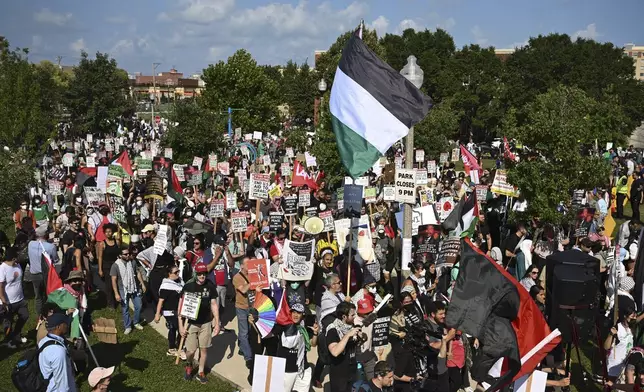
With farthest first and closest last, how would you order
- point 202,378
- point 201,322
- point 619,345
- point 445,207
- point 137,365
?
point 445,207
point 137,365
point 202,378
point 201,322
point 619,345

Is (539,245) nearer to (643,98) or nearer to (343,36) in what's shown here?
(343,36)

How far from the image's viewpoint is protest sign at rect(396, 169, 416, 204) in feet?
35.4

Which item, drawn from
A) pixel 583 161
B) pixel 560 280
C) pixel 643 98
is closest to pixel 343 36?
pixel 643 98

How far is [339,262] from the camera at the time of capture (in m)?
11.4

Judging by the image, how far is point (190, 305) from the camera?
28.8 ft

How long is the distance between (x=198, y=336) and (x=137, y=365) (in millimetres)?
1566

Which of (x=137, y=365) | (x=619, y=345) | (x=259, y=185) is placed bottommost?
(x=137, y=365)

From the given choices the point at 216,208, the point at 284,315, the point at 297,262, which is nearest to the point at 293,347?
the point at 284,315

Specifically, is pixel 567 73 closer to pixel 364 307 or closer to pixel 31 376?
pixel 364 307

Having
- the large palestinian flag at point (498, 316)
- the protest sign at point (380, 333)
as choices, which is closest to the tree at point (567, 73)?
the protest sign at point (380, 333)

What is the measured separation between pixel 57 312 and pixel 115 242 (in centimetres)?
475

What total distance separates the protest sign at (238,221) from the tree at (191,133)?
18688 millimetres

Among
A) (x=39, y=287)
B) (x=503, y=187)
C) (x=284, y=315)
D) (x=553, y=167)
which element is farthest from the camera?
(x=503, y=187)

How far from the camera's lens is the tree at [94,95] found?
49.2 meters
